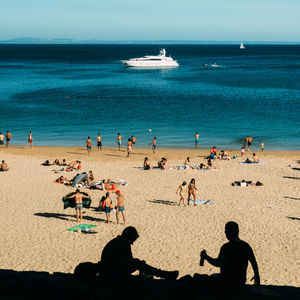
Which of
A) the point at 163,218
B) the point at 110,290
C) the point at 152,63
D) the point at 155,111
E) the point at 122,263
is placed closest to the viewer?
the point at 110,290

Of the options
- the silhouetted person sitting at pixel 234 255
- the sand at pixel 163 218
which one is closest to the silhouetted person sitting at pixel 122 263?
the silhouetted person sitting at pixel 234 255

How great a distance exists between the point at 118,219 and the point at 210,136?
76.9ft

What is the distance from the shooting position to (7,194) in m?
20.2

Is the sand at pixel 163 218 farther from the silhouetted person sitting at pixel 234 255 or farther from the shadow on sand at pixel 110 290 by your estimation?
the shadow on sand at pixel 110 290

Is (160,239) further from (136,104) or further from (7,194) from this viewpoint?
(136,104)

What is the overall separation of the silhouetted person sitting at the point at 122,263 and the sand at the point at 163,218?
6.83 m

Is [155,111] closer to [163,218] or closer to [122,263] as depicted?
[163,218]

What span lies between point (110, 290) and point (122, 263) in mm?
1076

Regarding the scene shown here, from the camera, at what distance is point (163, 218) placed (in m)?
16.9

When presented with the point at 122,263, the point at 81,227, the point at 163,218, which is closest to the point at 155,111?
the point at 163,218

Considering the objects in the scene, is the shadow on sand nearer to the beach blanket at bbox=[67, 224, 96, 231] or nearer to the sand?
the sand

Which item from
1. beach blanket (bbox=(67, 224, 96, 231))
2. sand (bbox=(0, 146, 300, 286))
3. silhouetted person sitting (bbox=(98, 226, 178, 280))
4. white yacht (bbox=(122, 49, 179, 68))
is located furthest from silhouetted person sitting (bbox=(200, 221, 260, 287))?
white yacht (bbox=(122, 49, 179, 68))

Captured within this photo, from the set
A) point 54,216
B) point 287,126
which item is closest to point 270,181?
point 54,216

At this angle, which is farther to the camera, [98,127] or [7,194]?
[98,127]
